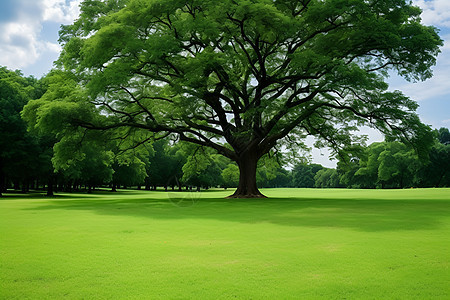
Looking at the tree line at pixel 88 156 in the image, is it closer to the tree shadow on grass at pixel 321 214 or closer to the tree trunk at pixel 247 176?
the tree trunk at pixel 247 176

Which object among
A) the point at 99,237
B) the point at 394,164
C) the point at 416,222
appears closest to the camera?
the point at 99,237

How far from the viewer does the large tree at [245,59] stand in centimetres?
2289

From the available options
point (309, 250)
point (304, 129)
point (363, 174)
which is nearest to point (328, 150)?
point (304, 129)

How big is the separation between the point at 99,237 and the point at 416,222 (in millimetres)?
10507

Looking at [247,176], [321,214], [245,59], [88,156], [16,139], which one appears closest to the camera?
[321,214]

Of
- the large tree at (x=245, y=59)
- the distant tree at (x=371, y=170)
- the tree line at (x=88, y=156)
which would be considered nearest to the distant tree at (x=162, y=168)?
the tree line at (x=88, y=156)

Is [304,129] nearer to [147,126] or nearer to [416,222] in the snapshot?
[147,126]

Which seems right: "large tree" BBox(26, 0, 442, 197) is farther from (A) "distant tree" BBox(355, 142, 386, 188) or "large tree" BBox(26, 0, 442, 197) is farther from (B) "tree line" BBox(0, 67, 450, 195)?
(A) "distant tree" BBox(355, 142, 386, 188)

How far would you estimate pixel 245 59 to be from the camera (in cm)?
2866

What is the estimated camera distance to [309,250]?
7348 mm

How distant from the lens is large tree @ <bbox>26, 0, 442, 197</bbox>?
2289cm

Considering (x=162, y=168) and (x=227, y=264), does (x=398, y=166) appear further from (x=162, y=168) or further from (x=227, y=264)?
(x=227, y=264)

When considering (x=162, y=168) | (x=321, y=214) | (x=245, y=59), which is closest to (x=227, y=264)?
(x=321, y=214)

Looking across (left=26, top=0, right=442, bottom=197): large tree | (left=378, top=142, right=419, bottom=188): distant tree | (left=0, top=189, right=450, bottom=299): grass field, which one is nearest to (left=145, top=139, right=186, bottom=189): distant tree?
(left=378, top=142, right=419, bottom=188): distant tree
